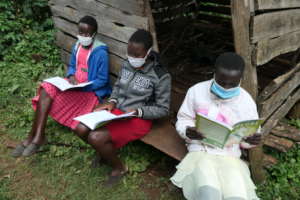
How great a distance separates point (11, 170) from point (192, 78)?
3.05 metres

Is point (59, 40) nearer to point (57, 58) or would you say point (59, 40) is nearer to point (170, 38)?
point (57, 58)

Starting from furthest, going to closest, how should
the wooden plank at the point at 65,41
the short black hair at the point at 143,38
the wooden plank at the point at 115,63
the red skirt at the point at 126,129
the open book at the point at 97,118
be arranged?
the wooden plank at the point at 65,41 → the wooden plank at the point at 115,63 → the red skirt at the point at 126,129 → the short black hair at the point at 143,38 → the open book at the point at 97,118

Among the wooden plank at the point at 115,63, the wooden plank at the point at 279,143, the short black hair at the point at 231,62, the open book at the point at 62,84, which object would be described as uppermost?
the short black hair at the point at 231,62

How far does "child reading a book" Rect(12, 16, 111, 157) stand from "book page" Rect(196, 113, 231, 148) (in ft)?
5.94

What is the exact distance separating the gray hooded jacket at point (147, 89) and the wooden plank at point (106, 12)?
19.1 inches

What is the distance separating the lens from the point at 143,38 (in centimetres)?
314

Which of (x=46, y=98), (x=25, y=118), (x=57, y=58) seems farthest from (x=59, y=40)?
(x=46, y=98)

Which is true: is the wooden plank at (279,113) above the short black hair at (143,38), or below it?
below

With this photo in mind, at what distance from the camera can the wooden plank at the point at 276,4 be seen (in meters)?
2.72

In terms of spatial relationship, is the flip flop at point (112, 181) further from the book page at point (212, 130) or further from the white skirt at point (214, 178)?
the book page at point (212, 130)

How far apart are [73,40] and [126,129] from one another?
2.35 meters

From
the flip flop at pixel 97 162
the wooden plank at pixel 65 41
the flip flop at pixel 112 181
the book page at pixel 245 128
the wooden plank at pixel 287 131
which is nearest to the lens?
the book page at pixel 245 128

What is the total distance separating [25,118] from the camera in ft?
14.6

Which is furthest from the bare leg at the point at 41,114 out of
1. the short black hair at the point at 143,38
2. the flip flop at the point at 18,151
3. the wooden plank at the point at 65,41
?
the wooden plank at the point at 65,41
